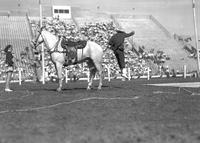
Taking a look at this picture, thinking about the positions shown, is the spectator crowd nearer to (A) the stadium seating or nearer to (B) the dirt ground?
(A) the stadium seating

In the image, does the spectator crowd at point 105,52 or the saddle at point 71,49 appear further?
the spectator crowd at point 105,52

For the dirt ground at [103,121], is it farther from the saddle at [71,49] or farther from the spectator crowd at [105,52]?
the spectator crowd at [105,52]

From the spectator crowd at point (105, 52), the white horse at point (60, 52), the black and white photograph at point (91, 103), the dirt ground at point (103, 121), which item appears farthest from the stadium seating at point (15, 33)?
the dirt ground at point (103, 121)

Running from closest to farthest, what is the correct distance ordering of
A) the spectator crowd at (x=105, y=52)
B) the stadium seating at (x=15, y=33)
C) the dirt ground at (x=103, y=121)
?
the dirt ground at (x=103, y=121)
the spectator crowd at (x=105, y=52)
the stadium seating at (x=15, y=33)

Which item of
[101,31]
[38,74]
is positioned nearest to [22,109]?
[38,74]

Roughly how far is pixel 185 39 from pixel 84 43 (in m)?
53.5

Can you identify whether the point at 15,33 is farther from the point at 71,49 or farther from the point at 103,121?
the point at 103,121

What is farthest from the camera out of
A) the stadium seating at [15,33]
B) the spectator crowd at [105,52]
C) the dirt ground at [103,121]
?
the stadium seating at [15,33]

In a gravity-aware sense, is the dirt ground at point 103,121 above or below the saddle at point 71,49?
below

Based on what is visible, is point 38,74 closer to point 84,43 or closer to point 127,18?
point 84,43

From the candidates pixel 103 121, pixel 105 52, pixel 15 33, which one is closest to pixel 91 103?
pixel 103 121

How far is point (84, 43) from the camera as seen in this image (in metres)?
18.1

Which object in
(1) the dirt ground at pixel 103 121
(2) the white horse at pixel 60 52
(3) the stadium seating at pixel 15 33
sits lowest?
(1) the dirt ground at pixel 103 121

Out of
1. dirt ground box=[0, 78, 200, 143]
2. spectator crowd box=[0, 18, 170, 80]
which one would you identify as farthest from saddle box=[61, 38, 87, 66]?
spectator crowd box=[0, 18, 170, 80]
